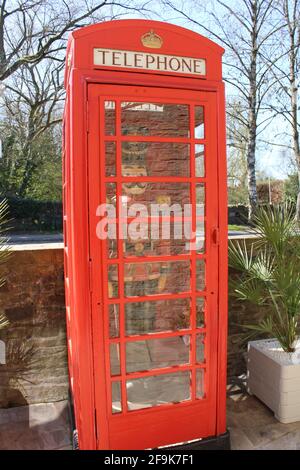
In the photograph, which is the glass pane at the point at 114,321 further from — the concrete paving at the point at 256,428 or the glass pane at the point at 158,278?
the concrete paving at the point at 256,428

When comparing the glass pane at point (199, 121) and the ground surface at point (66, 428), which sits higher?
the glass pane at point (199, 121)

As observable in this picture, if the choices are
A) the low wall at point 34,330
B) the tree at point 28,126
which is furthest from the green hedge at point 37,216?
the low wall at point 34,330

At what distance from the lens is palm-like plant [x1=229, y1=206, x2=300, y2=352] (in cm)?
304

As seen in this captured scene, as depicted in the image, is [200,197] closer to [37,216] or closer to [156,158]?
[156,158]

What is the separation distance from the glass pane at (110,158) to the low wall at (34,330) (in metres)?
1.28

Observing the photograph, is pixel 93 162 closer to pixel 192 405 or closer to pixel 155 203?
pixel 155 203

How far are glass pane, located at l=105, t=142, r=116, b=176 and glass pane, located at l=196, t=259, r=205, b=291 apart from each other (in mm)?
854

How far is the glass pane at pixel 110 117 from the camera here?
2.19 metres

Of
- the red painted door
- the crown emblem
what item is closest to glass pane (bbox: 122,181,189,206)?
the red painted door

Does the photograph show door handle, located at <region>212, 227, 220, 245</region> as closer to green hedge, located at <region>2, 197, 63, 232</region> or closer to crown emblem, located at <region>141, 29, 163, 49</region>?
crown emblem, located at <region>141, 29, 163, 49</region>

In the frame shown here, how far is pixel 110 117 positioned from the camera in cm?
221

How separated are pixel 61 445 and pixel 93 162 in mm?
2194

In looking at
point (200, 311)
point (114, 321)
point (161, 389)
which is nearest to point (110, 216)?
point (114, 321)

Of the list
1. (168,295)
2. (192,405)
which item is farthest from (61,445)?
(168,295)
